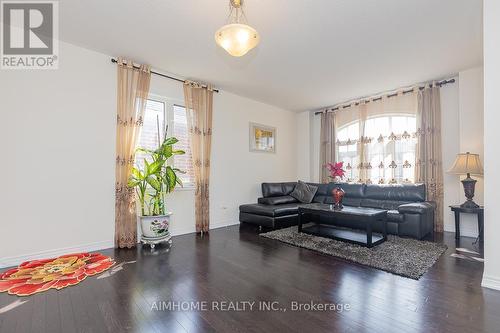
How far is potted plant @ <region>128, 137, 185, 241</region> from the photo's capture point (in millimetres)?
3469

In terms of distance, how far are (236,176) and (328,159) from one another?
8.28ft

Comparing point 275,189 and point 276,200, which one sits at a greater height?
point 275,189

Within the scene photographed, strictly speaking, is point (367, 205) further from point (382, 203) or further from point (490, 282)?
point (490, 282)

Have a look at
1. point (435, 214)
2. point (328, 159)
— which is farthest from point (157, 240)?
point (435, 214)

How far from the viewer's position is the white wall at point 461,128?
3.97 m

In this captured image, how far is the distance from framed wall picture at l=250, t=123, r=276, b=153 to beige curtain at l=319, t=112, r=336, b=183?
1.30 meters

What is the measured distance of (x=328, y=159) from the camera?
19.9 ft

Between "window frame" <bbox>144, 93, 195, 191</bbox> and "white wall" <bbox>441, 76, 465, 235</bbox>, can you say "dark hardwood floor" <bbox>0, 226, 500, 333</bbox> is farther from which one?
"window frame" <bbox>144, 93, 195, 191</bbox>

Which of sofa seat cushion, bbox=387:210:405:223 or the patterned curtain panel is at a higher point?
the patterned curtain panel

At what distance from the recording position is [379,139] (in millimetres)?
Result: 5207

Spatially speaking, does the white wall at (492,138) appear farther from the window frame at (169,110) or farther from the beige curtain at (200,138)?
the window frame at (169,110)

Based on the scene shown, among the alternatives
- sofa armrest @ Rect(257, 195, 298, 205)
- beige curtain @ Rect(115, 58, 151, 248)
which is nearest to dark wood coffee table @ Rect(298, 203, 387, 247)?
sofa armrest @ Rect(257, 195, 298, 205)

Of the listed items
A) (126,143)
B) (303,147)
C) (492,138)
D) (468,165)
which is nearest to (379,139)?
(468,165)
